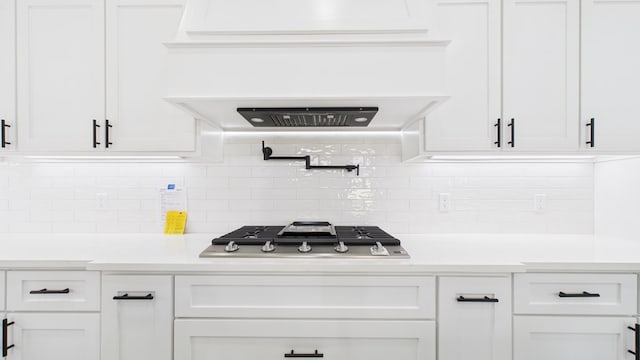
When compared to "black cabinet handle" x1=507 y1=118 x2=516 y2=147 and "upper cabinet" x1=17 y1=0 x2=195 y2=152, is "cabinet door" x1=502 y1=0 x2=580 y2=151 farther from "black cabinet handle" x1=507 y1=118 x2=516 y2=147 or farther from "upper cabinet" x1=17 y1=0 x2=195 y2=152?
"upper cabinet" x1=17 y1=0 x2=195 y2=152

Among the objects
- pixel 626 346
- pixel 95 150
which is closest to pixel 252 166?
pixel 95 150

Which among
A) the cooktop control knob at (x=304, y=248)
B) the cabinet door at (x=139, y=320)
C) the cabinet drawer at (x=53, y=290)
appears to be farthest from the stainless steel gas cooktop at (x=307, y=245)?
the cabinet drawer at (x=53, y=290)

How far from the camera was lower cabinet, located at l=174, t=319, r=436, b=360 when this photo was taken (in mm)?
1296

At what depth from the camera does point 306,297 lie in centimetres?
131

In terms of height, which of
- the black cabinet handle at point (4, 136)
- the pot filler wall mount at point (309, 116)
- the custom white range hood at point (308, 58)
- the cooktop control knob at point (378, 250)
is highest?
the custom white range hood at point (308, 58)

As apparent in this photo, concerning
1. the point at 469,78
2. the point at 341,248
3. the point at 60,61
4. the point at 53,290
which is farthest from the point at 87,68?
the point at 469,78

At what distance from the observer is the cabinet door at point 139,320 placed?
1312 mm

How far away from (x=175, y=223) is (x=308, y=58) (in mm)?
1259

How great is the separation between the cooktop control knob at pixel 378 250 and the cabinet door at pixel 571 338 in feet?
1.85

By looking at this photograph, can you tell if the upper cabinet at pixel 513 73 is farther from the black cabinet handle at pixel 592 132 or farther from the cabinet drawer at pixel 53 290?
the cabinet drawer at pixel 53 290

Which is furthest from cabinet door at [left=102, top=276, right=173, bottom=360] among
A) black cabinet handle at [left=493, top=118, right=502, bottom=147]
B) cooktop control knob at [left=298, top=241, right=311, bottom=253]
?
black cabinet handle at [left=493, top=118, right=502, bottom=147]

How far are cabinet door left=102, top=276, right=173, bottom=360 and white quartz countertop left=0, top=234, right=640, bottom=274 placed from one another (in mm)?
61

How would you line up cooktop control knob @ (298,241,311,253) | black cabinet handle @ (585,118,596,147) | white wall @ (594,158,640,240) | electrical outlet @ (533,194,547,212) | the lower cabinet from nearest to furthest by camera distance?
the lower cabinet < cooktop control knob @ (298,241,311,253) < black cabinet handle @ (585,118,596,147) < white wall @ (594,158,640,240) < electrical outlet @ (533,194,547,212)

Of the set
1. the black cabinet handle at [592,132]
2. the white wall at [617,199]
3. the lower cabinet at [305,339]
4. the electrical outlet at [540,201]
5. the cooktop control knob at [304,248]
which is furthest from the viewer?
the electrical outlet at [540,201]
